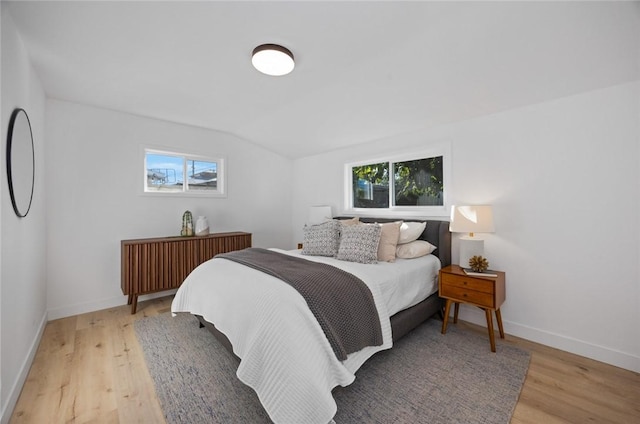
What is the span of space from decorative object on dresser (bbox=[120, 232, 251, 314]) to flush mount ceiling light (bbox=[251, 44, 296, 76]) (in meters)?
2.28

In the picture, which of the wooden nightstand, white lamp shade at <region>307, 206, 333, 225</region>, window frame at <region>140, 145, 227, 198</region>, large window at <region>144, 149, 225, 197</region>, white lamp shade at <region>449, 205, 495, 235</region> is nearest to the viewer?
the wooden nightstand

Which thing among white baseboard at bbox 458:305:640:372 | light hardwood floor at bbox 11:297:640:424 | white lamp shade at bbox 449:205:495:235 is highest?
white lamp shade at bbox 449:205:495:235

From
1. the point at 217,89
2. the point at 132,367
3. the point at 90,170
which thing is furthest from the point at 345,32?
the point at 90,170

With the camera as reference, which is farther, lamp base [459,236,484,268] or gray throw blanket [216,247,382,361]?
lamp base [459,236,484,268]

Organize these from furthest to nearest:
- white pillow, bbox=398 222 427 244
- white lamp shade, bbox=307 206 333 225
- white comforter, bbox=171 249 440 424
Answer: white lamp shade, bbox=307 206 333 225 < white pillow, bbox=398 222 427 244 < white comforter, bbox=171 249 440 424

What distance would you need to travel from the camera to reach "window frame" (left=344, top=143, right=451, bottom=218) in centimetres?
302

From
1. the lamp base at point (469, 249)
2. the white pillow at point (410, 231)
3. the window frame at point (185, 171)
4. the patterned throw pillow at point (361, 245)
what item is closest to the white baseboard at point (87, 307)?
the window frame at point (185, 171)

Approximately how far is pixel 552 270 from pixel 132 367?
3.55m

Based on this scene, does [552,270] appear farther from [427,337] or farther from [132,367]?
[132,367]

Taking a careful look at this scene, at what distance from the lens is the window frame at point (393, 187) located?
119 inches

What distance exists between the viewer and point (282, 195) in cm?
496

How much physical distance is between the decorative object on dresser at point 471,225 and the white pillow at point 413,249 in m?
0.34

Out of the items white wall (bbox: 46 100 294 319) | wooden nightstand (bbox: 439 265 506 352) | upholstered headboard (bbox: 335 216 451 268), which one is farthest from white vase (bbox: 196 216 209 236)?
wooden nightstand (bbox: 439 265 506 352)

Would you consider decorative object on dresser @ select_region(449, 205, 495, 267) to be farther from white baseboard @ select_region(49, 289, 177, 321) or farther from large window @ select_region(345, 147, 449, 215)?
white baseboard @ select_region(49, 289, 177, 321)
